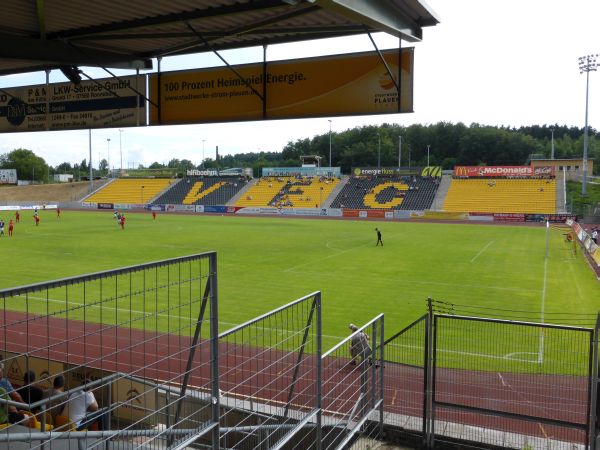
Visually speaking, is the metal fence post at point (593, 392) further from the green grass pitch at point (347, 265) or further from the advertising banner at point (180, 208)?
the advertising banner at point (180, 208)

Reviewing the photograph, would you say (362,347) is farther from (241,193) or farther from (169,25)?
(241,193)

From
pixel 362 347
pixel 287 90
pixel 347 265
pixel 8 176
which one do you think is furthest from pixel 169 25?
pixel 8 176

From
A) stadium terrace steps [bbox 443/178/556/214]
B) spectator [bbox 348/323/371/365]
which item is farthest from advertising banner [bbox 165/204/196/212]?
spectator [bbox 348/323/371/365]

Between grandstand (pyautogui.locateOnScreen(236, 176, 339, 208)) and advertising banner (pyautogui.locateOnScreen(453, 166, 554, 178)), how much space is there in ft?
61.6

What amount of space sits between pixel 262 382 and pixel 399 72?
6928 mm

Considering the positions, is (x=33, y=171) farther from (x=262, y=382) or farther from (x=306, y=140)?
(x=262, y=382)

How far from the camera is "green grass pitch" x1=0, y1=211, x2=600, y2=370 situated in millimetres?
18688

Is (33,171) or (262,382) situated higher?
(33,171)

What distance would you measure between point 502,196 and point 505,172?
685 centimetres

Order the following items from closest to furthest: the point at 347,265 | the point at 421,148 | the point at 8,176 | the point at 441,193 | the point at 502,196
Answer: the point at 347,265, the point at 502,196, the point at 441,193, the point at 8,176, the point at 421,148

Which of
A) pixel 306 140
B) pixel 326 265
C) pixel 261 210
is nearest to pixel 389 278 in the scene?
pixel 326 265

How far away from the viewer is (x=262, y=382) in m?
11.0

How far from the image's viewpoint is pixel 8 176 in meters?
107

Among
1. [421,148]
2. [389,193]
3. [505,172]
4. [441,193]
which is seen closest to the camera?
[441,193]
